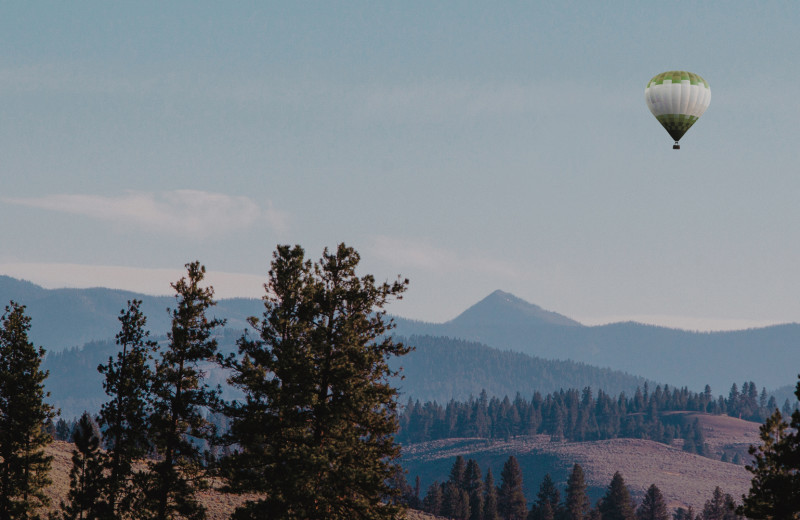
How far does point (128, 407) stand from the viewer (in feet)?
111

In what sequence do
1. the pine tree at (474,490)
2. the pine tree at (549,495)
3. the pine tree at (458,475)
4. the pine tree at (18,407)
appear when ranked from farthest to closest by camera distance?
the pine tree at (458,475) < the pine tree at (474,490) < the pine tree at (549,495) < the pine tree at (18,407)

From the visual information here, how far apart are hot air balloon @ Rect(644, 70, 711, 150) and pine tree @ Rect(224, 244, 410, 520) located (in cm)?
4778

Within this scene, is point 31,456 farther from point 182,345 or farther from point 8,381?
point 182,345

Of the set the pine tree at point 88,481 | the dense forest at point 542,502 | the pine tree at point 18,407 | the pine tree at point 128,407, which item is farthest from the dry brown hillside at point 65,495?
the dense forest at point 542,502

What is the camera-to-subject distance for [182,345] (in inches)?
1271

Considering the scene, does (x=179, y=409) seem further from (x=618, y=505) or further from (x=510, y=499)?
(x=510, y=499)

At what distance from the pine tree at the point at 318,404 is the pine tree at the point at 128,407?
13.9ft

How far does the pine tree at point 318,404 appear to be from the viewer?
29453 mm

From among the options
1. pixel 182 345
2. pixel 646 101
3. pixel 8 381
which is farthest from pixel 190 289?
pixel 646 101

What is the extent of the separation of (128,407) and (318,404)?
27.5 feet

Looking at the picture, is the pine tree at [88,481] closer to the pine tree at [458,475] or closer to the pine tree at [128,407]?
the pine tree at [128,407]

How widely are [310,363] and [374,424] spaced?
3.08 meters

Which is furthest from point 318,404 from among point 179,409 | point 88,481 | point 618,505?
point 618,505

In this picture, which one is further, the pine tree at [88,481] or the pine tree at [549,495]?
the pine tree at [549,495]
